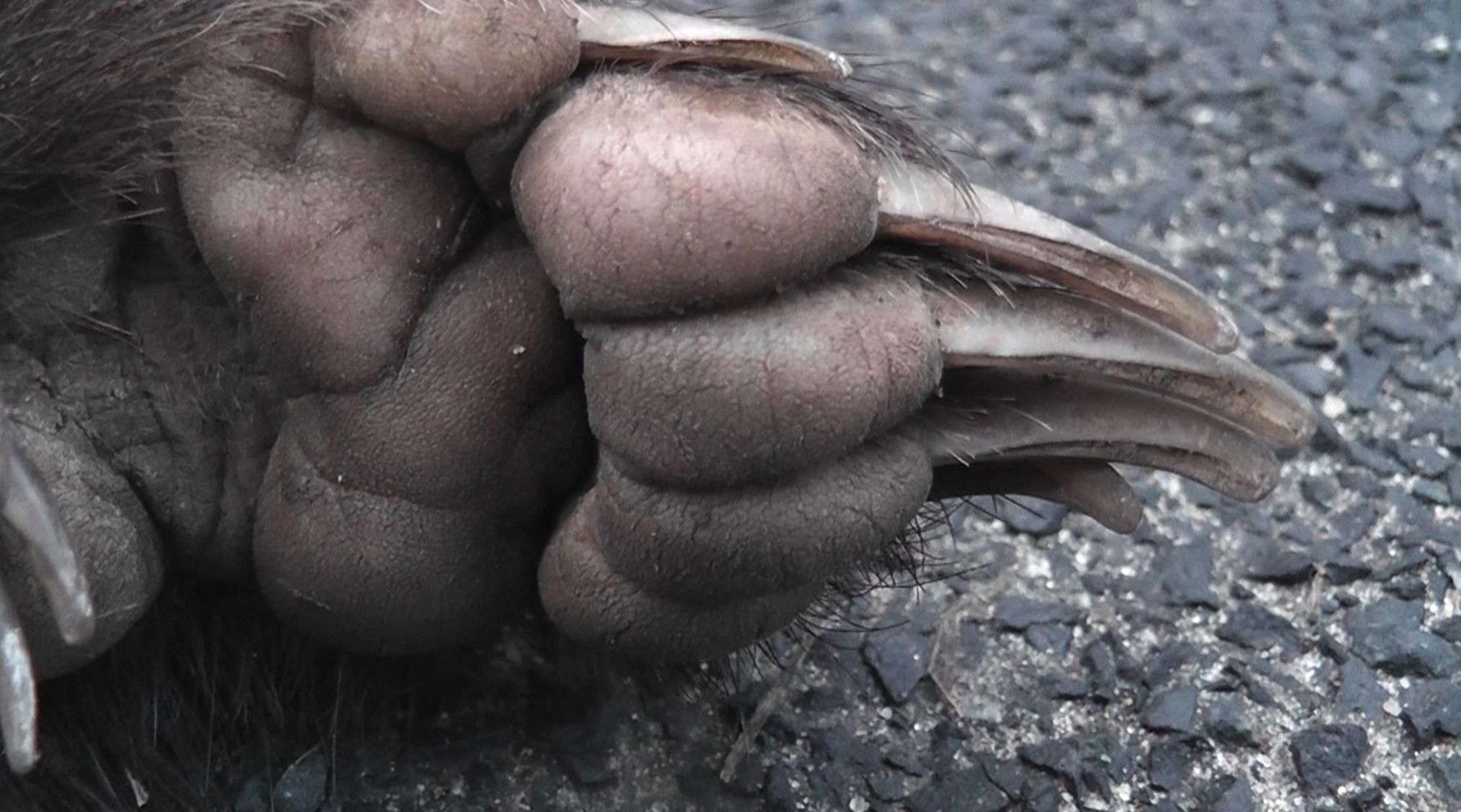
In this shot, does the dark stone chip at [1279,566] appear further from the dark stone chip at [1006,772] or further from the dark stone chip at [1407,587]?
the dark stone chip at [1006,772]

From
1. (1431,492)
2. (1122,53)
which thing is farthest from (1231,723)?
(1122,53)

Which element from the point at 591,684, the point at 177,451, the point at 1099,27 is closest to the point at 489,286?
the point at 177,451

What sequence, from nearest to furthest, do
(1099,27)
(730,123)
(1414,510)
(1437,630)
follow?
(730,123)
(1437,630)
(1414,510)
(1099,27)

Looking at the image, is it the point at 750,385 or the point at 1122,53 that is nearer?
the point at 750,385

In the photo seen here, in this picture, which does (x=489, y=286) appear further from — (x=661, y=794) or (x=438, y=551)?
(x=661, y=794)

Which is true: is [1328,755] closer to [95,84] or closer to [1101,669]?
[1101,669]

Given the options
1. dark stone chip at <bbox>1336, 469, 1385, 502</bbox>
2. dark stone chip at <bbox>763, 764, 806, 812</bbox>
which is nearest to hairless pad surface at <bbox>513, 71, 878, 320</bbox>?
dark stone chip at <bbox>763, 764, 806, 812</bbox>
